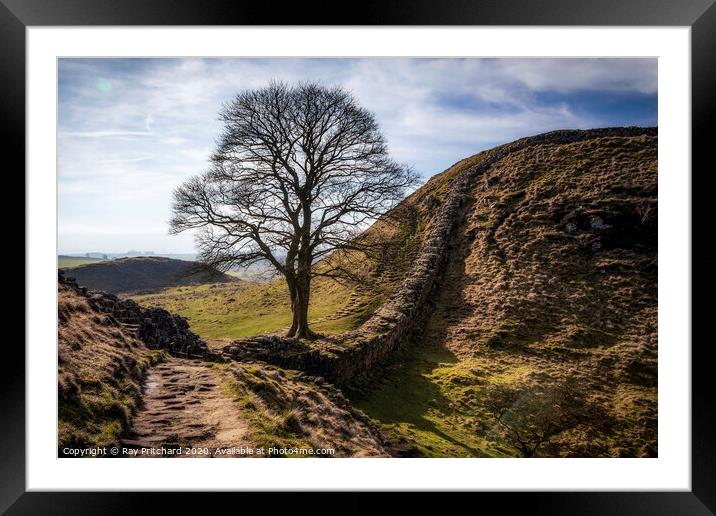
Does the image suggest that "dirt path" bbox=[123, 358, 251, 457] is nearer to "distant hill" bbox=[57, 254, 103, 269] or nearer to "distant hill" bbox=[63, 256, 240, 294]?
"distant hill" bbox=[57, 254, 103, 269]

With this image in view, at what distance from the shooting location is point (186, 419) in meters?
5.61

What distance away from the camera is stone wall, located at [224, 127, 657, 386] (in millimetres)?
8242

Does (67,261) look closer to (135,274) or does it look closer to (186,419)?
(186,419)

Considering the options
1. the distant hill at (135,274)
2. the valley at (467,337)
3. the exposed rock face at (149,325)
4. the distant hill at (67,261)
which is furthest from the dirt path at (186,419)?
the distant hill at (135,274)

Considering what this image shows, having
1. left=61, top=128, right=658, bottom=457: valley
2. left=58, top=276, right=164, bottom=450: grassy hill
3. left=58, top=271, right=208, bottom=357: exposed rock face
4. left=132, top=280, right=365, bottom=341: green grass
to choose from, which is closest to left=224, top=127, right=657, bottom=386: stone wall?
left=61, top=128, right=658, bottom=457: valley

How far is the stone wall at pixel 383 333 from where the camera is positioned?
8242 millimetres

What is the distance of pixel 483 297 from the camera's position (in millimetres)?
11984

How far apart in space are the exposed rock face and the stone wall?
895 millimetres
